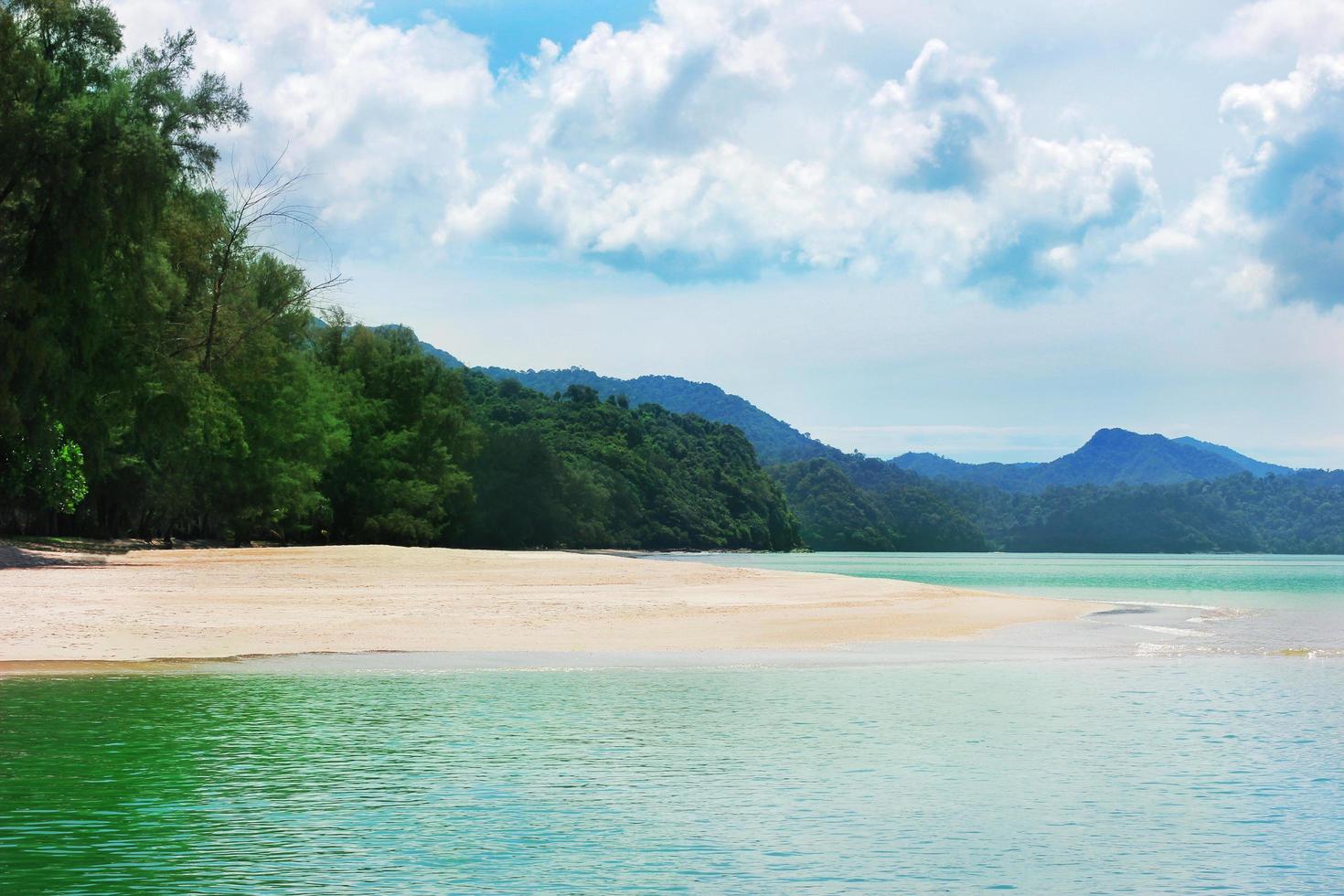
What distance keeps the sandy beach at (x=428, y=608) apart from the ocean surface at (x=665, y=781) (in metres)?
3.12

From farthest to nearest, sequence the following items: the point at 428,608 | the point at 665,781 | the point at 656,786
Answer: the point at 428,608 < the point at 665,781 < the point at 656,786

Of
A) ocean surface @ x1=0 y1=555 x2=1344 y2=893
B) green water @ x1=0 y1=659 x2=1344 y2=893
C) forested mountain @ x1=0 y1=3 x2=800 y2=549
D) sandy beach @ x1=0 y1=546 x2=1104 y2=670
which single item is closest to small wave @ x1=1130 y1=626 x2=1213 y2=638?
sandy beach @ x1=0 y1=546 x2=1104 y2=670

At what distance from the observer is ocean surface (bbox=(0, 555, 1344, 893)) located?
9.35m

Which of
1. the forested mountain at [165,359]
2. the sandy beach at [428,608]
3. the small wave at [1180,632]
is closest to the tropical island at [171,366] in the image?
the forested mountain at [165,359]

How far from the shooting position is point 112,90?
122ft

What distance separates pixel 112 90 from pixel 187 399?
10333mm

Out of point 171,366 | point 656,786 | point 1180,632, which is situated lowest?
point 656,786

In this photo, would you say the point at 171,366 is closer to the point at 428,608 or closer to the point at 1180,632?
the point at 428,608

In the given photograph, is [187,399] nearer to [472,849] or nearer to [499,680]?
[499,680]

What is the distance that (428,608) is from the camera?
2925cm

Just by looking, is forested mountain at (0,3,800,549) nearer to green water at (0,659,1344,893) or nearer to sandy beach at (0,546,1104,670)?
sandy beach at (0,546,1104,670)

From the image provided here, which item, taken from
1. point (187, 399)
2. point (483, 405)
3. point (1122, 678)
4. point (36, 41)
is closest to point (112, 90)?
point (36, 41)

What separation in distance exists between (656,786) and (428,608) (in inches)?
708

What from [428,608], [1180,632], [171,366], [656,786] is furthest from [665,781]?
[171,366]
